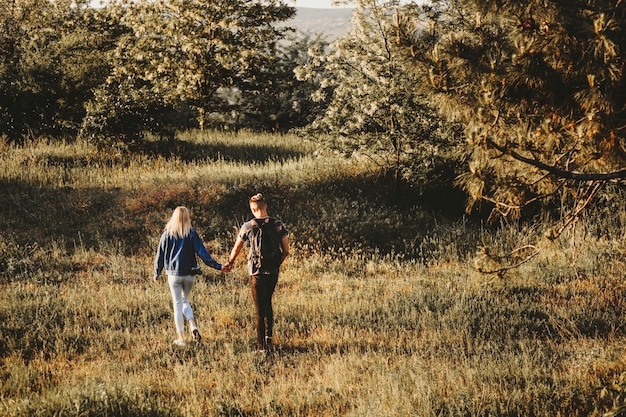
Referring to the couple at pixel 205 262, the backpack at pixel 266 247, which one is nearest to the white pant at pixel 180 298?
the couple at pixel 205 262

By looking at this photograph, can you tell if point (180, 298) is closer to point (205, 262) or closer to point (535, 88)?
point (205, 262)

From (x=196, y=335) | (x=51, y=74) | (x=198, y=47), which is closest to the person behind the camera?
(x=196, y=335)

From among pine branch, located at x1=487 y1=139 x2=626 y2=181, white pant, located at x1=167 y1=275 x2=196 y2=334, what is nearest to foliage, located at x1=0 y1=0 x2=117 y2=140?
white pant, located at x1=167 y1=275 x2=196 y2=334

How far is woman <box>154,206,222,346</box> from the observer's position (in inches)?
295

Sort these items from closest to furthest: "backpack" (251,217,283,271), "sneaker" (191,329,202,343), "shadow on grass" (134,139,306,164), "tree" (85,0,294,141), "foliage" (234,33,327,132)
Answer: "backpack" (251,217,283,271) < "sneaker" (191,329,202,343) < "shadow on grass" (134,139,306,164) < "tree" (85,0,294,141) < "foliage" (234,33,327,132)

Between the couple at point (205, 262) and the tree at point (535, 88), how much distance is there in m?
2.41

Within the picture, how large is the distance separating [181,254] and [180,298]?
1.93ft

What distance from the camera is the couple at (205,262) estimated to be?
23.1ft

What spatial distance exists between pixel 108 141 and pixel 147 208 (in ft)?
15.7

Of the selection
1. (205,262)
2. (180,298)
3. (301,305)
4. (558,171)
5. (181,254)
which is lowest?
(301,305)

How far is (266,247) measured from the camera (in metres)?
6.98

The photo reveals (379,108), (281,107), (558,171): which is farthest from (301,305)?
(281,107)

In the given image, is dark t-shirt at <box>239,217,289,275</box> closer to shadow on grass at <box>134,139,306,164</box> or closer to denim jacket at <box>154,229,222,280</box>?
denim jacket at <box>154,229,222,280</box>

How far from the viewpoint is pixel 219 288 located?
33.0ft
